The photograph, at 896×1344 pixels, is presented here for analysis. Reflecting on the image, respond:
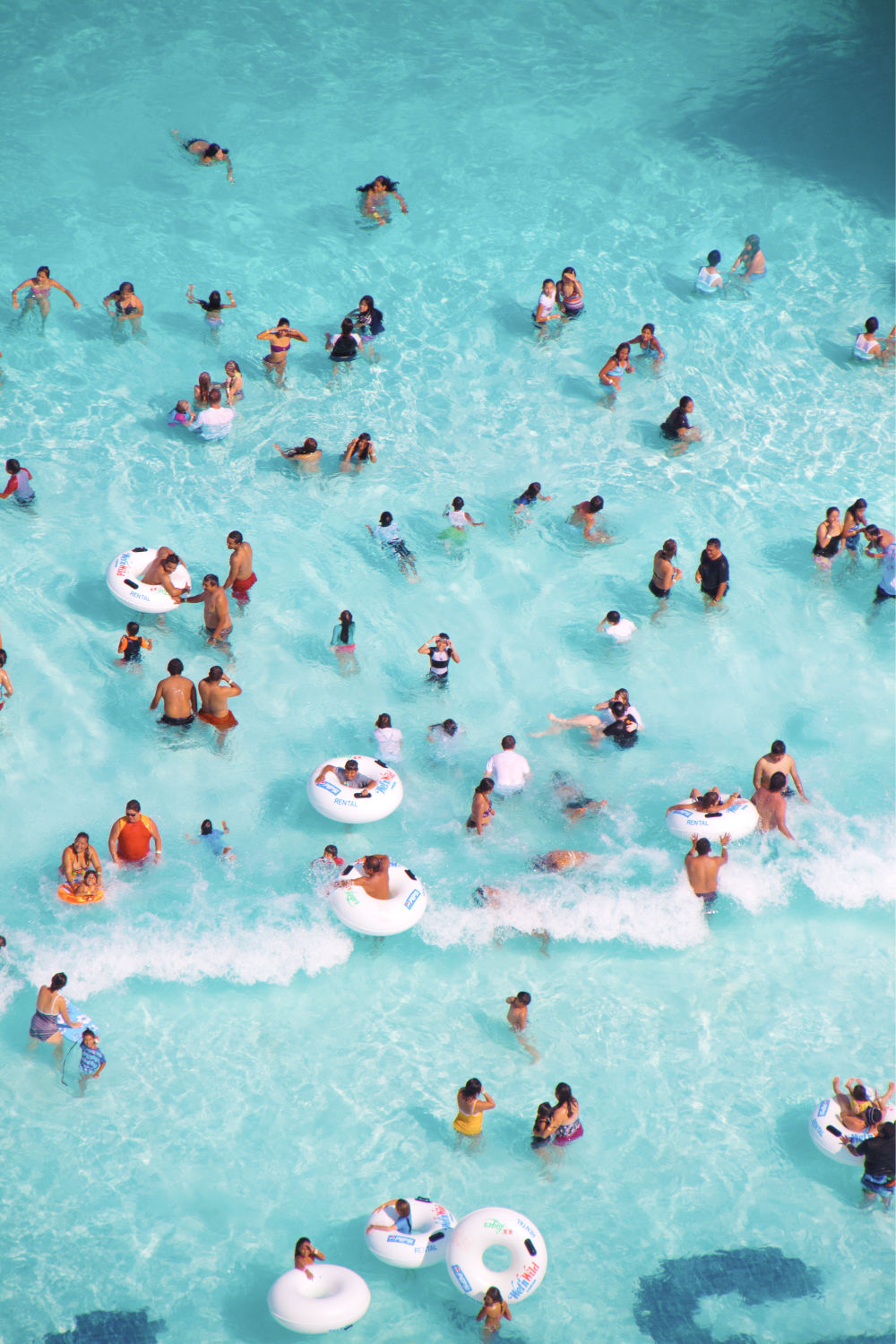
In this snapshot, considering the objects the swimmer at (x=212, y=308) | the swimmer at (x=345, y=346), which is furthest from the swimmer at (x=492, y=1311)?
the swimmer at (x=212, y=308)

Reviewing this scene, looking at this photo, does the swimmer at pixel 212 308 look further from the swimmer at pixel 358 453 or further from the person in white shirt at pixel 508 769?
the person in white shirt at pixel 508 769

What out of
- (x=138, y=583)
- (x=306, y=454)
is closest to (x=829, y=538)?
(x=306, y=454)

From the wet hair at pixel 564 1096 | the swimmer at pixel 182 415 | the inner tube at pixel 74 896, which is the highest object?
the swimmer at pixel 182 415

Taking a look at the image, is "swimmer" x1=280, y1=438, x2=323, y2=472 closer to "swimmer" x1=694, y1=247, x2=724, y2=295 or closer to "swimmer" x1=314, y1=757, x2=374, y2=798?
"swimmer" x1=314, y1=757, x2=374, y2=798

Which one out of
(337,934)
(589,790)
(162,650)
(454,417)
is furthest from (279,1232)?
(454,417)

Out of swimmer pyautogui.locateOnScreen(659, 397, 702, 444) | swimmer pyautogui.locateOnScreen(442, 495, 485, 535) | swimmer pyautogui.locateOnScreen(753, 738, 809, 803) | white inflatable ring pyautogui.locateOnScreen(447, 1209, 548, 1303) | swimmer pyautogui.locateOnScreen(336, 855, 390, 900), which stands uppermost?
swimmer pyautogui.locateOnScreen(659, 397, 702, 444)

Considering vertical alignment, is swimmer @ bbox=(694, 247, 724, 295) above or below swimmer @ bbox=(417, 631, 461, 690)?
above

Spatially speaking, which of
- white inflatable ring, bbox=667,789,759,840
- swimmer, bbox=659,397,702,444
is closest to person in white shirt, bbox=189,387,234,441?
swimmer, bbox=659,397,702,444

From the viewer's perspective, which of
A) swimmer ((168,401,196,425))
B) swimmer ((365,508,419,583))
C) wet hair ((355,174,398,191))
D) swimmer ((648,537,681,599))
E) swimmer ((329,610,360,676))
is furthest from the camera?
wet hair ((355,174,398,191))
